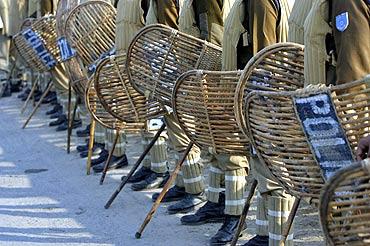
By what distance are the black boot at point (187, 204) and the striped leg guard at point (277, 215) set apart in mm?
1623

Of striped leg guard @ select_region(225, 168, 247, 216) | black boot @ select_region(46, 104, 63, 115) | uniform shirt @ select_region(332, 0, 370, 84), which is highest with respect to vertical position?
uniform shirt @ select_region(332, 0, 370, 84)

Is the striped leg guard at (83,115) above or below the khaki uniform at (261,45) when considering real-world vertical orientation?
below

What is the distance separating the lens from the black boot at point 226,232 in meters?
5.81

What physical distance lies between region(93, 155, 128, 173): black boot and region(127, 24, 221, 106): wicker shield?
2.16m

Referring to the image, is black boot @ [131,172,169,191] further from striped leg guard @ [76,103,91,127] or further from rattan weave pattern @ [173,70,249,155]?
striped leg guard @ [76,103,91,127]

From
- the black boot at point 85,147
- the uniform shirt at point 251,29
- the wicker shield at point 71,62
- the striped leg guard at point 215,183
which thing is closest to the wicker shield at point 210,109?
the uniform shirt at point 251,29

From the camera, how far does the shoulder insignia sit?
13.3 feet

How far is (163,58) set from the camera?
5.99m

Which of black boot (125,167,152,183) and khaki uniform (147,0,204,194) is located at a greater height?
khaki uniform (147,0,204,194)

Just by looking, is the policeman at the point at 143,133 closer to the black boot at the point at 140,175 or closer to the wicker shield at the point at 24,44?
the black boot at the point at 140,175

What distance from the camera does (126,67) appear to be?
626 cm

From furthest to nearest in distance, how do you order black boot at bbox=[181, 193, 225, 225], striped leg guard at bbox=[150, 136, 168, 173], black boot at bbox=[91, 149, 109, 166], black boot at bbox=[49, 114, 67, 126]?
black boot at bbox=[49, 114, 67, 126]
black boot at bbox=[91, 149, 109, 166]
striped leg guard at bbox=[150, 136, 168, 173]
black boot at bbox=[181, 193, 225, 225]

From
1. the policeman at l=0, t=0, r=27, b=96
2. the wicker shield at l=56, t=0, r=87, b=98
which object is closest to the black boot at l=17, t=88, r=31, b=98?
the policeman at l=0, t=0, r=27, b=96

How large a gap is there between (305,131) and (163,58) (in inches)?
97.7
